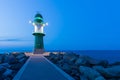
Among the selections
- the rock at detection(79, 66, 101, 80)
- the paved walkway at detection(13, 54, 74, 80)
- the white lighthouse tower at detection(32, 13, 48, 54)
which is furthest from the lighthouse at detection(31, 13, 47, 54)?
the rock at detection(79, 66, 101, 80)

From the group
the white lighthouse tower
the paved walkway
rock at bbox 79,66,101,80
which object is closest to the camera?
rock at bbox 79,66,101,80

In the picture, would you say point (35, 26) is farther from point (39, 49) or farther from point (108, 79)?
point (108, 79)

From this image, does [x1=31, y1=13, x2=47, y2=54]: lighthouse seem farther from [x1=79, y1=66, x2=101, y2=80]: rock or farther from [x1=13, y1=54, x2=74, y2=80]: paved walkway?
[x1=79, y1=66, x2=101, y2=80]: rock

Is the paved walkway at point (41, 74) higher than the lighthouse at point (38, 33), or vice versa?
the lighthouse at point (38, 33)

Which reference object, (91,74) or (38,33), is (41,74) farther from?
(38,33)

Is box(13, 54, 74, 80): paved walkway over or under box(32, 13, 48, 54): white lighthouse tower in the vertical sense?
under

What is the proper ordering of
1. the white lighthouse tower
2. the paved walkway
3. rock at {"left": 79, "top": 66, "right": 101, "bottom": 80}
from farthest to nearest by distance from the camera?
the white lighthouse tower < the paved walkway < rock at {"left": 79, "top": 66, "right": 101, "bottom": 80}

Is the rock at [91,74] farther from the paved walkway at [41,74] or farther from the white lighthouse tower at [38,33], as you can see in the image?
the white lighthouse tower at [38,33]

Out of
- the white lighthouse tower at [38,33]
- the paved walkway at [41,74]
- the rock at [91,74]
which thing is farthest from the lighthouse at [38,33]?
the rock at [91,74]

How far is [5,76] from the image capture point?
11.5 meters

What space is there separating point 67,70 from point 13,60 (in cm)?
623

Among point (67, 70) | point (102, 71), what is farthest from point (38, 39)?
point (102, 71)

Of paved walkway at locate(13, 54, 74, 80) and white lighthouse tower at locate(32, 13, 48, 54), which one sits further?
white lighthouse tower at locate(32, 13, 48, 54)

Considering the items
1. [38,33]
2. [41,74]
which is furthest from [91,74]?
[38,33]
